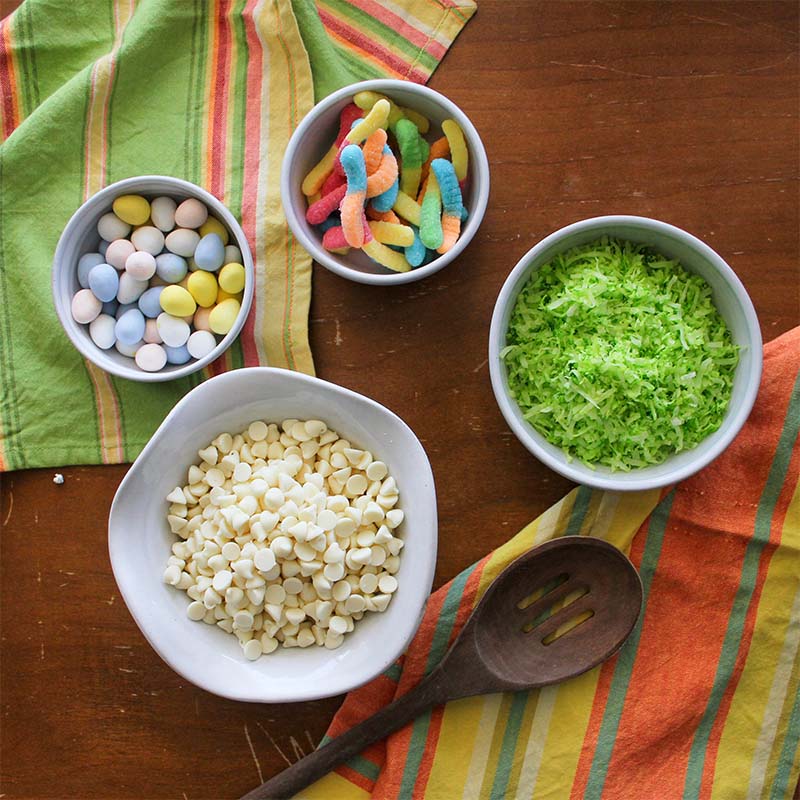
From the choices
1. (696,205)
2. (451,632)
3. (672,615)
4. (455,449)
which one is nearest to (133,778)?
(451,632)

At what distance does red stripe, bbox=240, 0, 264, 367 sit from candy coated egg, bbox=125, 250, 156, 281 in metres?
0.11

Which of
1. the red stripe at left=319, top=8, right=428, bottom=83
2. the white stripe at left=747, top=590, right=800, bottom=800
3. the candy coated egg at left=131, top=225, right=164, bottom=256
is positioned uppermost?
the red stripe at left=319, top=8, right=428, bottom=83

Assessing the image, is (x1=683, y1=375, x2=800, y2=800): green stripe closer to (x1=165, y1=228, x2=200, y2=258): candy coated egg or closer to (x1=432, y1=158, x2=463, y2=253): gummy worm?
(x1=432, y1=158, x2=463, y2=253): gummy worm

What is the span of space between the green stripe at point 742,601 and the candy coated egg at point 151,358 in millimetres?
674

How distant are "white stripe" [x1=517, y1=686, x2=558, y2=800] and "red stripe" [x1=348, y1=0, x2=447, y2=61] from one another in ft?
2.39

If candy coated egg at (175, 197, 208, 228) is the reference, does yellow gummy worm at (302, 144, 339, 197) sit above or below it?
above

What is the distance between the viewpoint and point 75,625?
3.17ft

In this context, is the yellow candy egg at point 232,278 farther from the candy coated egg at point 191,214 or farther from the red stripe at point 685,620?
the red stripe at point 685,620

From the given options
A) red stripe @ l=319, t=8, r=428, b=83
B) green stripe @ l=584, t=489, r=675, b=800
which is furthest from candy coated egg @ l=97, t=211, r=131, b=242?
green stripe @ l=584, t=489, r=675, b=800

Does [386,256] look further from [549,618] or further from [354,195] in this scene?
[549,618]

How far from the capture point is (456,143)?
0.88 m

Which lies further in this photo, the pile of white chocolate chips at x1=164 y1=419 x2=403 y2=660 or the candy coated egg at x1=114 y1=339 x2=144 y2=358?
the candy coated egg at x1=114 y1=339 x2=144 y2=358

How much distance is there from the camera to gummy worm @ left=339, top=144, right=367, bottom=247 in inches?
32.6

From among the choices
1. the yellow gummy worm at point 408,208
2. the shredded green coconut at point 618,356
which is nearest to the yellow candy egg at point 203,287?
the yellow gummy worm at point 408,208
